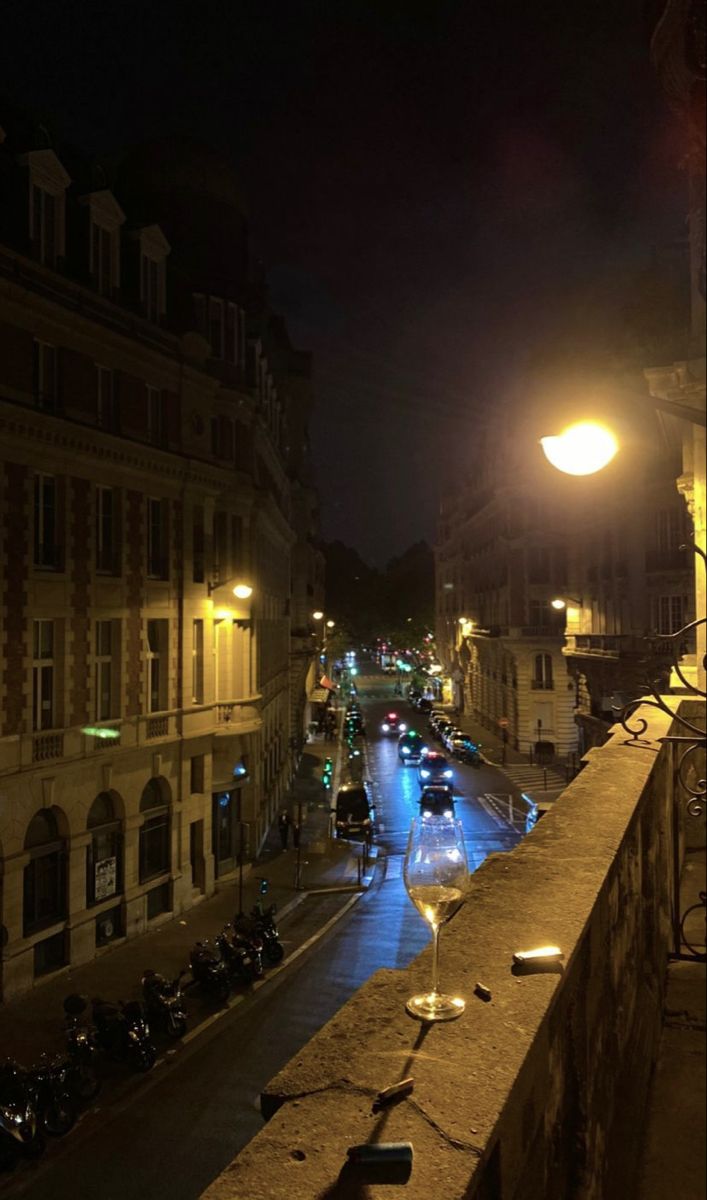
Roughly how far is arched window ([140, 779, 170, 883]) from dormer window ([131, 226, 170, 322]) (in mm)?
13667

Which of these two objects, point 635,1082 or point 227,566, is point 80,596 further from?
point 635,1082

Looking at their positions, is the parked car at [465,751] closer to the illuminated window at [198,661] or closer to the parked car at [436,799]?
the parked car at [436,799]

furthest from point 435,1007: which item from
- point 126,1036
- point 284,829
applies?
point 284,829

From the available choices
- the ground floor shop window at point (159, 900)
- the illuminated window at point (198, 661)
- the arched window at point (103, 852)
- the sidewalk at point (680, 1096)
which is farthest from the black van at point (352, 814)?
the sidewalk at point (680, 1096)

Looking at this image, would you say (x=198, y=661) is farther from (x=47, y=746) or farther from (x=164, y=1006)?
(x=164, y=1006)

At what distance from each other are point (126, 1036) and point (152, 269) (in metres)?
A: 20.2

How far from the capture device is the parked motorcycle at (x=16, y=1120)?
38.1 ft

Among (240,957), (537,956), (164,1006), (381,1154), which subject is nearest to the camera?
(381,1154)

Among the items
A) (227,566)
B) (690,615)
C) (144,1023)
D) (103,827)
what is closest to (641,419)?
(690,615)

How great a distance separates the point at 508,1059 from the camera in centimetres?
242

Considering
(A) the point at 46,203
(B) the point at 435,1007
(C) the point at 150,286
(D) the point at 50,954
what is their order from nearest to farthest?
(B) the point at 435,1007
(D) the point at 50,954
(A) the point at 46,203
(C) the point at 150,286

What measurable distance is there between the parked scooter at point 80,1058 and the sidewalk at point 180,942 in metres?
1.28

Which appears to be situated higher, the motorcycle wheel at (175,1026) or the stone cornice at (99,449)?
the stone cornice at (99,449)

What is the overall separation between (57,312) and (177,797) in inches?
528
